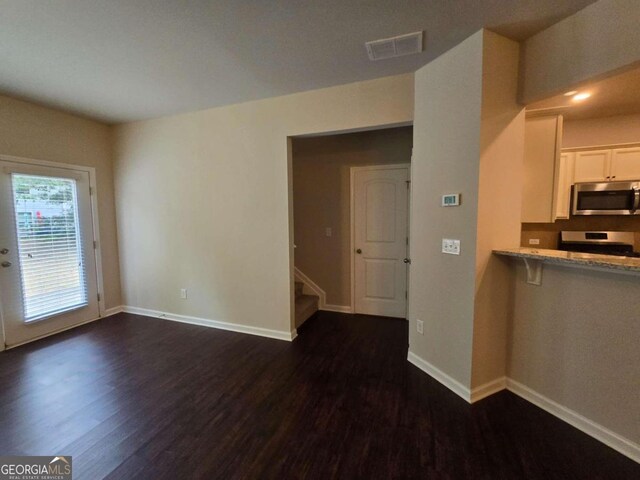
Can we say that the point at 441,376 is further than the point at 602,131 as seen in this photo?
No

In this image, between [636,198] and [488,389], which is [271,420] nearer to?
[488,389]

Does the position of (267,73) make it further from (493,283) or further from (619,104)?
(619,104)

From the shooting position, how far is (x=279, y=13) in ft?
5.65

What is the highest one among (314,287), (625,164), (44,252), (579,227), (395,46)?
(395,46)

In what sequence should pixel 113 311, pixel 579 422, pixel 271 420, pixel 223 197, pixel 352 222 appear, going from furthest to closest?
pixel 113 311, pixel 352 222, pixel 223 197, pixel 271 420, pixel 579 422

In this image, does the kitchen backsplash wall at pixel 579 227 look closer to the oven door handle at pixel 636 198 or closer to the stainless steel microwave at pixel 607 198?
the stainless steel microwave at pixel 607 198

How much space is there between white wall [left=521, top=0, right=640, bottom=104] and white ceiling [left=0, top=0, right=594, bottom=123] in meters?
0.09

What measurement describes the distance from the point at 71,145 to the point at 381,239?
13.8 ft

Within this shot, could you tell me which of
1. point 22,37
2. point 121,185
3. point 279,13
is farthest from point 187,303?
point 279,13

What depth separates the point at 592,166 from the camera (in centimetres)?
324

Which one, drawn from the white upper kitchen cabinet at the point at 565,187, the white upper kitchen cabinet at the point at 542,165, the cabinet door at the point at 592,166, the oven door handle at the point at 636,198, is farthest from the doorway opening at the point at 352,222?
the oven door handle at the point at 636,198

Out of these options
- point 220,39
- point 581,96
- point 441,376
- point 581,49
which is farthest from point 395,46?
point 441,376

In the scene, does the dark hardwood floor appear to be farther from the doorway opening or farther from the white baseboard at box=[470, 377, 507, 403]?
the doorway opening

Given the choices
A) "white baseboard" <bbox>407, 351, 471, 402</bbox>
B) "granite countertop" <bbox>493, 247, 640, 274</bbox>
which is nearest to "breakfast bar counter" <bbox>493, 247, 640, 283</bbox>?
"granite countertop" <bbox>493, 247, 640, 274</bbox>
